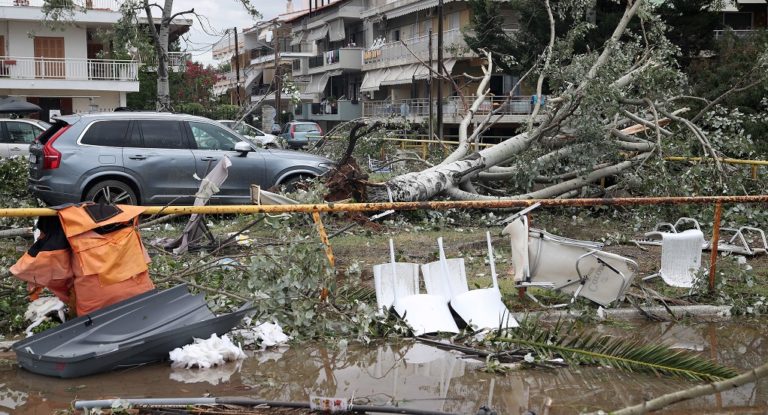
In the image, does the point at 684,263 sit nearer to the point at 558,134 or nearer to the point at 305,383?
the point at 305,383

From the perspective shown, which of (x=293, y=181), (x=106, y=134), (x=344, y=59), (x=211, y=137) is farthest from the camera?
(x=344, y=59)

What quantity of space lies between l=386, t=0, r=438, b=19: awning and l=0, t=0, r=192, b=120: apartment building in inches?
636

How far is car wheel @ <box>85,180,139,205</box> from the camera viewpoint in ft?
38.3

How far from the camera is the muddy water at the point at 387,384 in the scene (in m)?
4.83

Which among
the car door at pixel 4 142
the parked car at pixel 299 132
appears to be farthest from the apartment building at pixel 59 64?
the car door at pixel 4 142

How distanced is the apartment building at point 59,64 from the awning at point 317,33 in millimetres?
27163

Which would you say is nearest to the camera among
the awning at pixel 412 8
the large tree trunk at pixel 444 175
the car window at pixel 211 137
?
the large tree trunk at pixel 444 175

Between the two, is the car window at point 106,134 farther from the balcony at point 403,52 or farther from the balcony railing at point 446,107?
the balcony at point 403,52

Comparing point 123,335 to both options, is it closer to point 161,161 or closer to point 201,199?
point 201,199

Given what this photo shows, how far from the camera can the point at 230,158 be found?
12.3m

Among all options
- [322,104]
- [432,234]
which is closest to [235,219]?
[432,234]

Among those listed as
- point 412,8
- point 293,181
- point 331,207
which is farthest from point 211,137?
point 412,8

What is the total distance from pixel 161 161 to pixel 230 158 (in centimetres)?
98

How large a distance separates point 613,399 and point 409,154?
1227 centimetres
